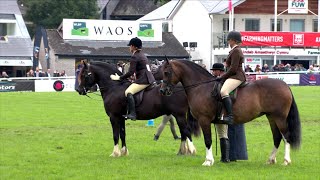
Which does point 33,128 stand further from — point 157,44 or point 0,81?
point 157,44

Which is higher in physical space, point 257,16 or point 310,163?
point 257,16

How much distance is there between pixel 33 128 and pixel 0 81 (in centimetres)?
2475

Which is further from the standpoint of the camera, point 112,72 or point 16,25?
point 16,25

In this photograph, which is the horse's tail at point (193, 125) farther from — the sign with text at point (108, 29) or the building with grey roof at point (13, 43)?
the building with grey roof at point (13, 43)

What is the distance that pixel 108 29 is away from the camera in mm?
67938

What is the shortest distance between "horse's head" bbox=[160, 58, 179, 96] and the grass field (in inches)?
60.0

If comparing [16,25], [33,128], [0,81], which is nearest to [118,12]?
[16,25]

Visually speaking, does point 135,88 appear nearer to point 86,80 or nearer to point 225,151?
point 86,80

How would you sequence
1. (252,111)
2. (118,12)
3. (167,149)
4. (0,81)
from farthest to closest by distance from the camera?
(118,12), (0,81), (167,149), (252,111)

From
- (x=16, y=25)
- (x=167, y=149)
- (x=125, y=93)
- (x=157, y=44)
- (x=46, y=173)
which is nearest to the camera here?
(x=46, y=173)

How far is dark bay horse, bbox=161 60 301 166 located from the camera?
600 inches

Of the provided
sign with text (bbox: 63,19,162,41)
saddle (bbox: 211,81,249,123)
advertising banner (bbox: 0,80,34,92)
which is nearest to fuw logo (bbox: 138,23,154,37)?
sign with text (bbox: 63,19,162,41)

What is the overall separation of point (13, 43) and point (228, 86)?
59038 millimetres

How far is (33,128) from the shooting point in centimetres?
2466
